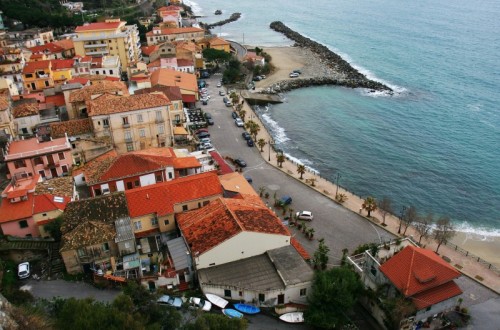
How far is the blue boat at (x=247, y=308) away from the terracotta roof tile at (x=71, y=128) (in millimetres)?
31075

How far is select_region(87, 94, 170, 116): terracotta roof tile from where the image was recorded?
50.8 m

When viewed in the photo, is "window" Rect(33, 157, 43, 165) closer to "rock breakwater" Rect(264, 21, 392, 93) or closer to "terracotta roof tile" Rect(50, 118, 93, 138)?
"terracotta roof tile" Rect(50, 118, 93, 138)

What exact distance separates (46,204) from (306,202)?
27491mm

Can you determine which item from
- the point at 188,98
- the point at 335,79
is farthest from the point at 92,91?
the point at 335,79

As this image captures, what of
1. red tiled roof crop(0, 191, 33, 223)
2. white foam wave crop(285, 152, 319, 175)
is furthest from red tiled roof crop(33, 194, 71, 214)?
white foam wave crop(285, 152, 319, 175)

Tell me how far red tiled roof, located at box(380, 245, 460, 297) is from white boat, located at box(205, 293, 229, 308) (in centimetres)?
1215

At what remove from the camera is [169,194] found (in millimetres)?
39188

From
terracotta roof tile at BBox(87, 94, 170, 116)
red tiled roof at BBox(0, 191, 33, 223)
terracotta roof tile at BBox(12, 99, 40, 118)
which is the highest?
terracotta roof tile at BBox(87, 94, 170, 116)

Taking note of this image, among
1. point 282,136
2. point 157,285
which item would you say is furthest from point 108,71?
point 157,285

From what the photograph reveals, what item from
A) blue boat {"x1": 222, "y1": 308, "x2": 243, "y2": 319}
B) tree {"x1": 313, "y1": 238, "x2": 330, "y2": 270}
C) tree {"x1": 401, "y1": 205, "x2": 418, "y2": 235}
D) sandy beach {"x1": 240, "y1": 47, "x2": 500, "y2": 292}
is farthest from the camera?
tree {"x1": 401, "y1": 205, "x2": 418, "y2": 235}

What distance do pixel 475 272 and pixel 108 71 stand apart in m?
66.3

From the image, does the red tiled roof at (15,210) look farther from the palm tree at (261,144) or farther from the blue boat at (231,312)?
the palm tree at (261,144)

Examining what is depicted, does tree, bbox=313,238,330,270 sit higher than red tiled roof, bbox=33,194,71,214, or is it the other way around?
red tiled roof, bbox=33,194,71,214

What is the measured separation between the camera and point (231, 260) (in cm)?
3419
